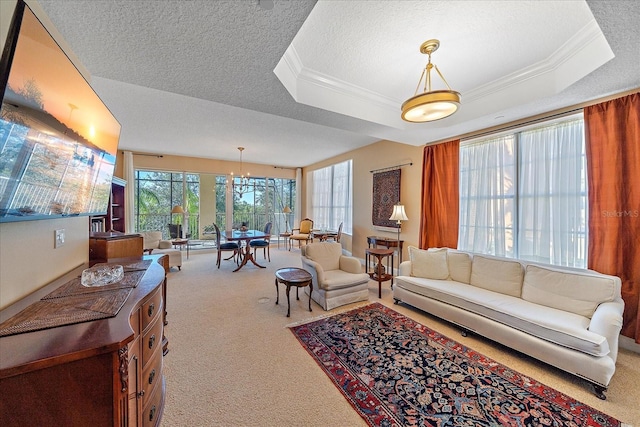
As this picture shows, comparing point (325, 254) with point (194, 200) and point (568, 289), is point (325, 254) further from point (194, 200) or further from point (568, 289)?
point (194, 200)

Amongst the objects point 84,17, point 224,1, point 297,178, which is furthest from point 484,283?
point 297,178

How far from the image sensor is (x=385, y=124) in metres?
3.13

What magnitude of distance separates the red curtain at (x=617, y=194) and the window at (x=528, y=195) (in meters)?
0.14

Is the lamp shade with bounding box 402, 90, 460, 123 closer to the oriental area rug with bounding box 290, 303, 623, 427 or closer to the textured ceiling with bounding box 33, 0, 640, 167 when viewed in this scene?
the textured ceiling with bounding box 33, 0, 640, 167

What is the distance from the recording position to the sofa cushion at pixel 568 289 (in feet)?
7.00

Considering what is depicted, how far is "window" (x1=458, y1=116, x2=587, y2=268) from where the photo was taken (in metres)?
2.62

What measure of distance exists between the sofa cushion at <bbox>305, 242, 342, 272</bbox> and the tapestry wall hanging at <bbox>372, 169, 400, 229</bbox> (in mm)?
1545

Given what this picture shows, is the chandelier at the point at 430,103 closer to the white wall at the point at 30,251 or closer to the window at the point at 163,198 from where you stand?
the white wall at the point at 30,251

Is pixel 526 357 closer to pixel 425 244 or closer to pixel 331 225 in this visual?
pixel 425 244

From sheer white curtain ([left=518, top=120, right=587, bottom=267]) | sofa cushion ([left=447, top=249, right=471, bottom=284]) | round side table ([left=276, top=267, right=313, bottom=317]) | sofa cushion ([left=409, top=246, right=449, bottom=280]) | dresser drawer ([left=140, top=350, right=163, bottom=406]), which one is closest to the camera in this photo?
dresser drawer ([left=140, top=350, right=163, bottom=406])

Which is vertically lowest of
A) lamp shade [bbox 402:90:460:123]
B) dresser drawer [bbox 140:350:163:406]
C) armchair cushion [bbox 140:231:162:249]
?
dresser drawer [bbox 140:350:163:406]

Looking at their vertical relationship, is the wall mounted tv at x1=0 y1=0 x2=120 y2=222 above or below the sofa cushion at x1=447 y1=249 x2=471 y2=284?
above

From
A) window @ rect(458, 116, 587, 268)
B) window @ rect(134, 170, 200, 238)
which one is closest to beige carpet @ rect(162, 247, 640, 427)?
window @ rect(458, 116, 587, 268)

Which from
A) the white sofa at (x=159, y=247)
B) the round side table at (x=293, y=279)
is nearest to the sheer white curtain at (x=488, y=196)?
the round side table at (x=293, y=279)
